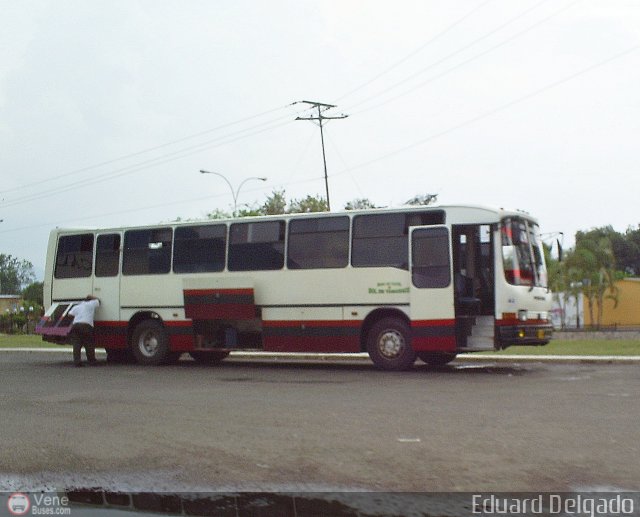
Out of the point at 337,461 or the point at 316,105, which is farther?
the point at 316,105

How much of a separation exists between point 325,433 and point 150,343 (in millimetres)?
12898

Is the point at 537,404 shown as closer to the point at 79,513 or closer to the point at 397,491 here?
the point at 397,491

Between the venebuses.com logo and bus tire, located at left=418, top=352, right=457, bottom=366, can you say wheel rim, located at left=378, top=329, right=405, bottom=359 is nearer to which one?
bus tire, located at left=418, top=352, right=457, bottom=366

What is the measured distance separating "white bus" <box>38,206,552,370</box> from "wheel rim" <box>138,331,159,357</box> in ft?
0.08

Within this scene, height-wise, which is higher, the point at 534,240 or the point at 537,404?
the point at 534,240

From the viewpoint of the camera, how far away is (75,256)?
22.7 m

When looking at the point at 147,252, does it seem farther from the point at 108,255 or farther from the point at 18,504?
the point at 18,504

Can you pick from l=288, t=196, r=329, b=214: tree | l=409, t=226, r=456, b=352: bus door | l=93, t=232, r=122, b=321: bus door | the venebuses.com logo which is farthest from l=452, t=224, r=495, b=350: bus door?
l=288, t=196, r=329, b=214: tree

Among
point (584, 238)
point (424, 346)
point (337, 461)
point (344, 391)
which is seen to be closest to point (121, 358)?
point (424, 346)

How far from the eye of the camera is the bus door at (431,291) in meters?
17.6

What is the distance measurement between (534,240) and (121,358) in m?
10.5

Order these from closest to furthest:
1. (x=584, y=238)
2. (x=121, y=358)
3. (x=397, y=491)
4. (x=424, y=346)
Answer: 1. (x=397, y=491)
2. (x=424, y=346)
3. (x=121, y=358)
4. (x=584, y=238)

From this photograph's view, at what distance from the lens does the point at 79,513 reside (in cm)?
580
